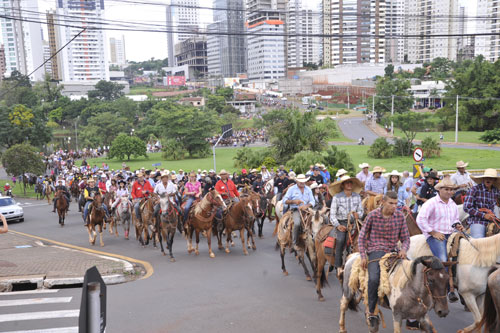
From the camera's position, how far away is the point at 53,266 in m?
11.9

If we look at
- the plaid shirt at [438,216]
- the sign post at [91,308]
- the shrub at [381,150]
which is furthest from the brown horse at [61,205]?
the shrub at [381,150]

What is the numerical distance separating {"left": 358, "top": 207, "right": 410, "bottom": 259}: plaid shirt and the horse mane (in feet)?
3.82

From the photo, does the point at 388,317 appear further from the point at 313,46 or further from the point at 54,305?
the point at 313,46

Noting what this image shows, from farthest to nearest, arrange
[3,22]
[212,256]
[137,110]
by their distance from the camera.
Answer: [3,22] → [137,110] → [212,256]

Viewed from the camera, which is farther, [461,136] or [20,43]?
[20,43]

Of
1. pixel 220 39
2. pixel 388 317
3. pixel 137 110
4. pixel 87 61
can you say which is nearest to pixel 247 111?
pixel 137 110

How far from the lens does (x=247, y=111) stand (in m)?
121

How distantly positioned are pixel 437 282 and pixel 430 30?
179 metres

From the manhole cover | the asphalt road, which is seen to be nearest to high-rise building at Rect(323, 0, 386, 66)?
the asphalt road

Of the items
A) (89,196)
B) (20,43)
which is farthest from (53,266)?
(20,43)

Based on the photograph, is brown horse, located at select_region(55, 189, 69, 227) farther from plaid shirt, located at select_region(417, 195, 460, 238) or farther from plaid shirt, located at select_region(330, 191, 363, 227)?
plaid shirt, located at select_region(417, 195, 460, 238)

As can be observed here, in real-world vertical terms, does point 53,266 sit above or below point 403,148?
above

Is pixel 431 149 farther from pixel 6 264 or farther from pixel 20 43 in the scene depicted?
pixel 20 43

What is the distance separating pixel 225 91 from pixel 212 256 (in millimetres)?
115073
